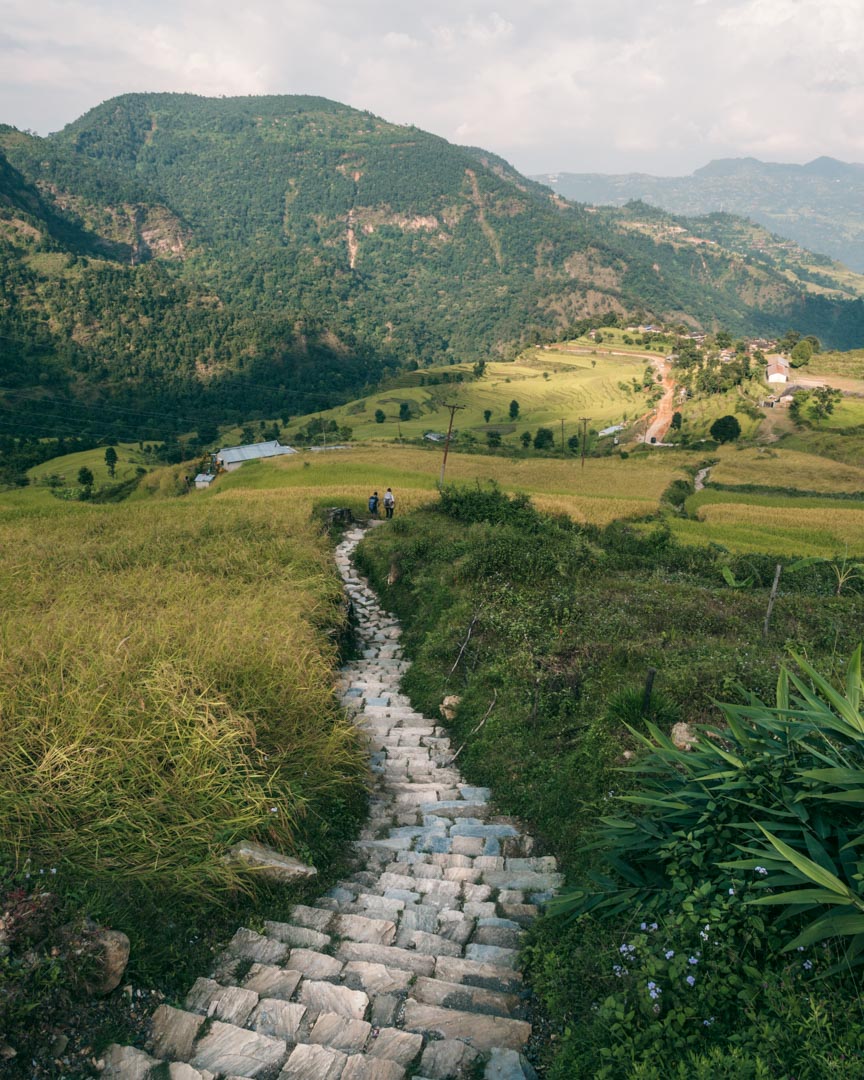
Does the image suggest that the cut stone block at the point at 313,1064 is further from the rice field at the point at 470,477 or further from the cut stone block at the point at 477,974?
the rice field at the point at 470,477

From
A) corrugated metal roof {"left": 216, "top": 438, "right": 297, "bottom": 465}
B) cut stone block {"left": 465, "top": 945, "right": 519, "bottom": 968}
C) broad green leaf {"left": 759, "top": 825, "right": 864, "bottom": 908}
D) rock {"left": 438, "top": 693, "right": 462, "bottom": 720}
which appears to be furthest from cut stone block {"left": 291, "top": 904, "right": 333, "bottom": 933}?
corrugated metal roof {"left": 216, "top": 438, "right": 297, "bottom": 465}

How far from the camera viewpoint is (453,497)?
69.4 ft

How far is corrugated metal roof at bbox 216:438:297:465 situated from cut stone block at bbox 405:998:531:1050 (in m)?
67.7

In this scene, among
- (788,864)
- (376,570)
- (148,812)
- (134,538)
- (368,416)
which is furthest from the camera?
(368,416)

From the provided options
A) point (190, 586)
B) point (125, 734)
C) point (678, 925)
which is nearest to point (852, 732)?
point (678, 925)

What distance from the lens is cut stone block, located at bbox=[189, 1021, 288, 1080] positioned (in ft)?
10.8

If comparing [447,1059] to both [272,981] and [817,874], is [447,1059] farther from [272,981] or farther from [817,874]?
[817,874]

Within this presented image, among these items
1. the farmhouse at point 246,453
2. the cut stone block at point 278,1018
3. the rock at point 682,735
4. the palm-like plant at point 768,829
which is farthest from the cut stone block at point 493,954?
the farmhouse at point 246,453

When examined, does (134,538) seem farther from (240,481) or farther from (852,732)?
(240,481)

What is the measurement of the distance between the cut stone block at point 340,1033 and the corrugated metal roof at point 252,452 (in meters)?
67.7

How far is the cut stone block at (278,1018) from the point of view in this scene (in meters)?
3.52

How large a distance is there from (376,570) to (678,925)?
522 inches

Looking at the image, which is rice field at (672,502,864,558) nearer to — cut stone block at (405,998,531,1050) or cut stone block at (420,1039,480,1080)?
cut stone block at (405,998,531,1050)

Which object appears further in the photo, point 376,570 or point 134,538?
point 376,570
